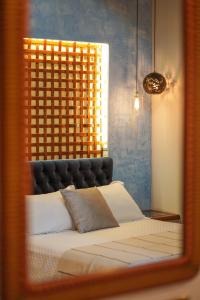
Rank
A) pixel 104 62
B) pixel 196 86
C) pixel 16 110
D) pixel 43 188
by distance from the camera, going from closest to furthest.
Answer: pixel 16 110, pixel 196 86, pixel 43 188, pixel 104 62

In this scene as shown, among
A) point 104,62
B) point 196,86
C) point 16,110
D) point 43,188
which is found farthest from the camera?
point 104,62

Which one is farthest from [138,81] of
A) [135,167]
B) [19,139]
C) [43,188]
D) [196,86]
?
[19,139]

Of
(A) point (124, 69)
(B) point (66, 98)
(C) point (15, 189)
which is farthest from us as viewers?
(A) point (124, 69)

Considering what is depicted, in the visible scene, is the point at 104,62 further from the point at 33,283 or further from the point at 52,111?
the point at 33,283

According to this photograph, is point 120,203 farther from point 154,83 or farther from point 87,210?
point 154,83

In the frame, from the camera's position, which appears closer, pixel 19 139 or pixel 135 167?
pixel 19 139

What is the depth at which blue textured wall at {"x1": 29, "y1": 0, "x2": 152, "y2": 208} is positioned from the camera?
A: 3902 millimetres

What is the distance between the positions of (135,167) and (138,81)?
23.7 inches

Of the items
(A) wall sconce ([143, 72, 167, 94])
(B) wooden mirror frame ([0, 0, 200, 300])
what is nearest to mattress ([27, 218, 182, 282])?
(A) wall sconce ([143, 72, 167, 94])

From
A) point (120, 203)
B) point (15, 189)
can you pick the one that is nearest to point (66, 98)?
point (120, 203)

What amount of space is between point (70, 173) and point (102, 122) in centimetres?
46

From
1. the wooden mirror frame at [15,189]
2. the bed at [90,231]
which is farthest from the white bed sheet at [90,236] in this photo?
the wooden mirror frame at [15,189]

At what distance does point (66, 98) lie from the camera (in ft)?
12.2

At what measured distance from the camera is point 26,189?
3.38 ft
